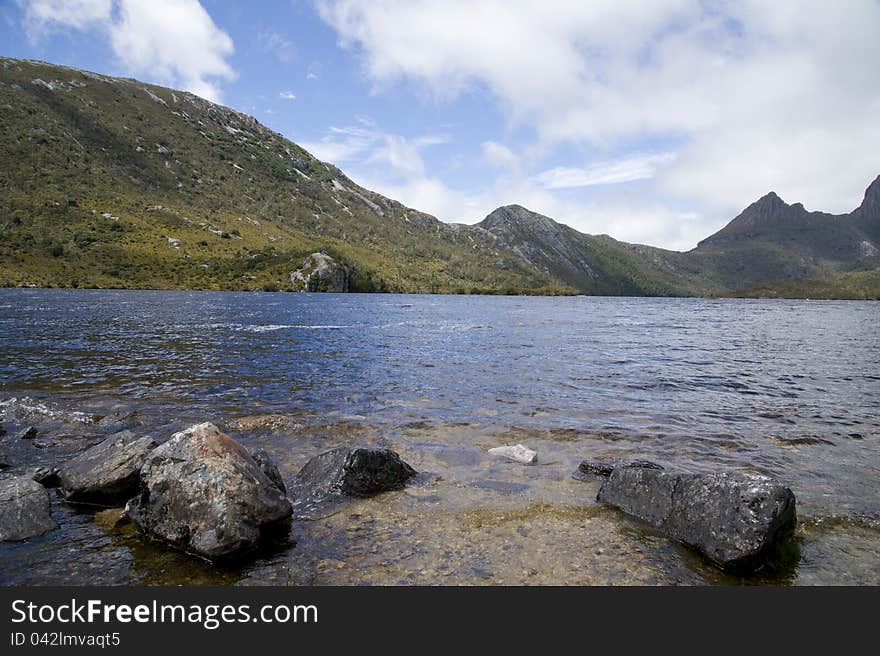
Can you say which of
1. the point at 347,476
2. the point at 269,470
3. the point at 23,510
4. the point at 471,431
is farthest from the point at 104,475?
the point at 471,431

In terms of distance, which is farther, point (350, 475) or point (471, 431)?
point (471, 431)

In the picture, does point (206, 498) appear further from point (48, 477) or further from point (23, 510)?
point (48, 477)

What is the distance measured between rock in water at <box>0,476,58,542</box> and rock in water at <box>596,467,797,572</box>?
456 inches

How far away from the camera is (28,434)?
14.2m

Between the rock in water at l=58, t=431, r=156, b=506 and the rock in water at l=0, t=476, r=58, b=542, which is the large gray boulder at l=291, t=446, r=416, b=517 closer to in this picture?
the rock in water at l=58, t=431, r=156, b=506

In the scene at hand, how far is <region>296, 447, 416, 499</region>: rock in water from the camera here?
424 inches

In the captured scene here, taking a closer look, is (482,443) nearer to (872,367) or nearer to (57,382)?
(57,382)

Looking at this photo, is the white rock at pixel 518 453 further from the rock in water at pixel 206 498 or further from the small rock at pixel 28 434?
the small rock at pixel 28 434

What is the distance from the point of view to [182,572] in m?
7.44

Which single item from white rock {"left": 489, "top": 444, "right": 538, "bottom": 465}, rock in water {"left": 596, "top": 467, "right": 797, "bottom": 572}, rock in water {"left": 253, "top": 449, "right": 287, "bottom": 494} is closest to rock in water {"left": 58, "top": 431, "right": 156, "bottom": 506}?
rock in water {"left": 253, "top": 449, "right": 287, "bottom": 494}

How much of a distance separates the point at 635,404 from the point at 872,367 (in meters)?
24.9

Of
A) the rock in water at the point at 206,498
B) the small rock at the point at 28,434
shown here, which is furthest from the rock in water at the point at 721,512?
the small rock at the point at 28,434

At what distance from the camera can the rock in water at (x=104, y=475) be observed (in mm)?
9852

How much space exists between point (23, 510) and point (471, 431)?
38.5ft
